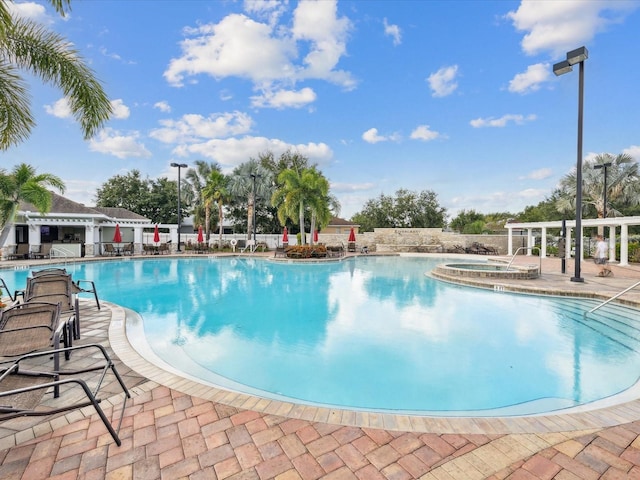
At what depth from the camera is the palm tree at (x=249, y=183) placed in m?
26.7

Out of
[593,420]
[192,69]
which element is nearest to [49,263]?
[192,69]

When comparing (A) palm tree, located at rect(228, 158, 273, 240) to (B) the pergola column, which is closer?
(B) the pergola column

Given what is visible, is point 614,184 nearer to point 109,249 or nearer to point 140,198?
point 109,249

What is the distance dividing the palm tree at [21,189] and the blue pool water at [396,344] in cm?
397

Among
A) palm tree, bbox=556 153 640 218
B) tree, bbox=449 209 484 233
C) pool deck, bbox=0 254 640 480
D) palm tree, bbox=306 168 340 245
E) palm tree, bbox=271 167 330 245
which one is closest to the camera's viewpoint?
pool deck, bbox=0 254 640 480

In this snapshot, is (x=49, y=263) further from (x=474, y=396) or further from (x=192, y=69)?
(x=474, y=396)

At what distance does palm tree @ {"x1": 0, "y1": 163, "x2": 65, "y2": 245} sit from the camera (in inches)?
408

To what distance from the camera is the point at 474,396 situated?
3.85 meters

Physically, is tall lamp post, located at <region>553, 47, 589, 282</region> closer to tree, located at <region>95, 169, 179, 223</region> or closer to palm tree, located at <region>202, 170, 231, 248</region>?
palm tree, located at <region>202, 170, 231, 248</region>

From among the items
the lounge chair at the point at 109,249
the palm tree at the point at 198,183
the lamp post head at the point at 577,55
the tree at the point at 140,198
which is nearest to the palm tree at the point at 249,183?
the palm tree at the point at 198,183

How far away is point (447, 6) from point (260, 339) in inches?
588

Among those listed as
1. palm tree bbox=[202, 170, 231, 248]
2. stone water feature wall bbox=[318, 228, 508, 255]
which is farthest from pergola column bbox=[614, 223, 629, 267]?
palm tree bbox=[202, 170, 231, 248]

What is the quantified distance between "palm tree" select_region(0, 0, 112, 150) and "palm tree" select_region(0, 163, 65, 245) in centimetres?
525

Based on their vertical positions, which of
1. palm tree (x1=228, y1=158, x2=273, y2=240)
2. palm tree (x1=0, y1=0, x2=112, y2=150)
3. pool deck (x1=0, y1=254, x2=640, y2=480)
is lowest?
pool deck (x1=0, y1=254, x2=640, y2=480)
